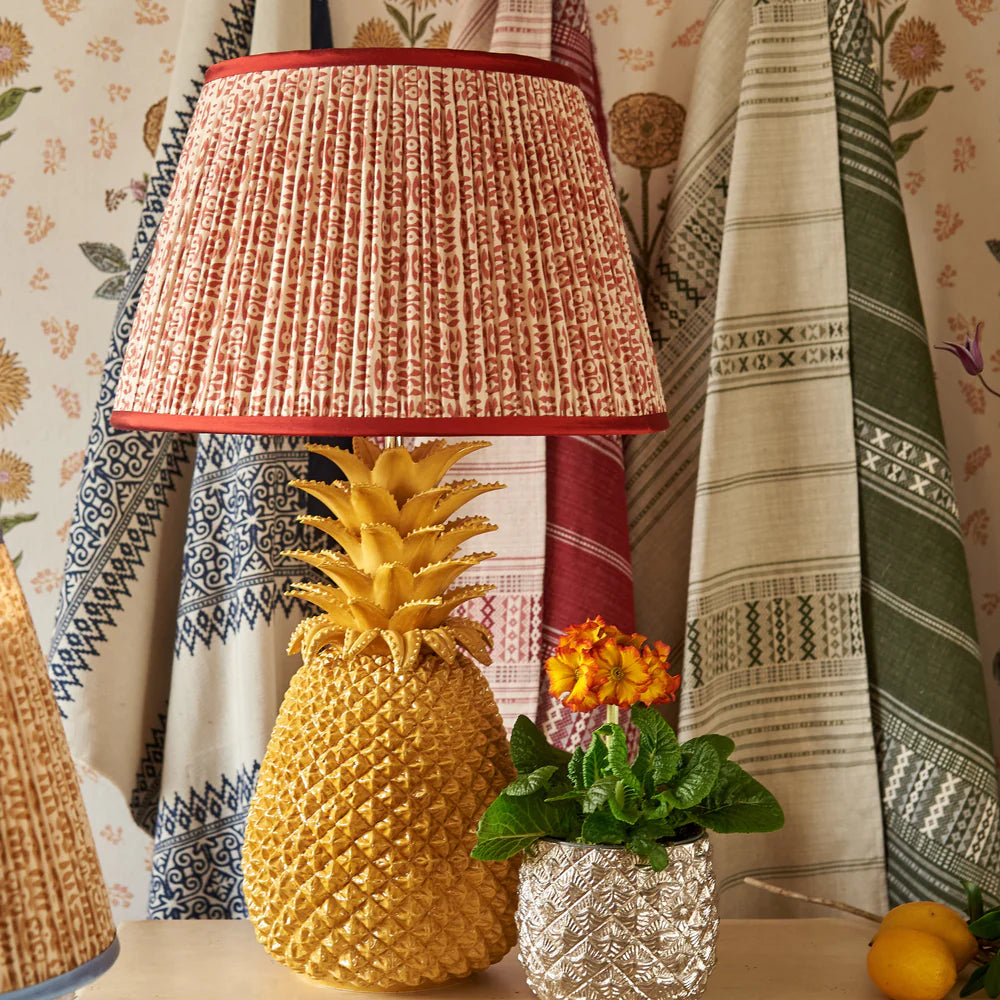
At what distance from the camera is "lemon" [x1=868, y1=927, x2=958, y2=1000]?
83 cm

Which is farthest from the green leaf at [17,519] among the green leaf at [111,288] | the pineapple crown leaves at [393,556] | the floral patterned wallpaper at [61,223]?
the pineapple crown leaves at [393,556]

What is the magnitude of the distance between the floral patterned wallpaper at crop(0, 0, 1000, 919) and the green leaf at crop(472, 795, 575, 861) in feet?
2.26

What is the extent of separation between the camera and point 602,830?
0.77 meters

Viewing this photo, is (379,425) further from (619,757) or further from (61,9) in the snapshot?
(61,9)

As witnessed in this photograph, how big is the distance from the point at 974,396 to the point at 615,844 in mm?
763

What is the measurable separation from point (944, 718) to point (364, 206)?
766 millimetres

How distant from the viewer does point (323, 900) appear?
796 millimetres

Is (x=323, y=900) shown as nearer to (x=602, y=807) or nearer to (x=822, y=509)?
(x=602, y=807)

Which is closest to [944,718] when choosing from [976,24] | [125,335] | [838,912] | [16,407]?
[838,912]

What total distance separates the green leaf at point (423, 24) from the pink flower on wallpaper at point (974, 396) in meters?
0.73

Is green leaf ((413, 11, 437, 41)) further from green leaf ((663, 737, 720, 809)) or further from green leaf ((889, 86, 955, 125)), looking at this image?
green leaf ((663, 737, 720, 809))

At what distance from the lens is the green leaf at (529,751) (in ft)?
2.72

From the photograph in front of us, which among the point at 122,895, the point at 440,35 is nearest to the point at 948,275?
the point at 440,35

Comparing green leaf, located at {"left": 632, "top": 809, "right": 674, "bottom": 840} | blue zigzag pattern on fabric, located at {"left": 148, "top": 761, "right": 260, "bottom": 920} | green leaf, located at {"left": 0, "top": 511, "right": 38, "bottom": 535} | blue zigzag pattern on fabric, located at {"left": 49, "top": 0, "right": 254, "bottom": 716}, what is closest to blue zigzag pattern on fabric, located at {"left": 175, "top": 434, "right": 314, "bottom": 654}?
blue zigzag pattern on fabric, located at {"left": 49, "top": 0, "right": 254, "bottom": 716}
